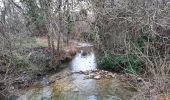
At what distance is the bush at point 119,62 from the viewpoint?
15328 millimetres

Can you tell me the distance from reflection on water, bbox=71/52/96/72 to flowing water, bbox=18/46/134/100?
8.88ft

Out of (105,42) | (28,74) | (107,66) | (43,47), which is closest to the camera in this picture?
(28,74)

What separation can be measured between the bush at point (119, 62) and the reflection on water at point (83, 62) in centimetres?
91

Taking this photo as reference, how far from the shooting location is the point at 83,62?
20.4 m

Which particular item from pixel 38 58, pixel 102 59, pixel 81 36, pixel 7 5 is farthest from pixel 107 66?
pixel 81 36

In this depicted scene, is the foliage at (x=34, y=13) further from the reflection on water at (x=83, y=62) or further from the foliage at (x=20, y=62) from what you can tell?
the foliage at (x=20, y=62)

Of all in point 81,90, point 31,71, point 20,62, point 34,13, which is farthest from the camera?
point 34,13

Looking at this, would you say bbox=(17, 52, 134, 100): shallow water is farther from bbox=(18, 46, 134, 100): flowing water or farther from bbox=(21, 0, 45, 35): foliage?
bbox=(21, 0, 45, 35): foliage

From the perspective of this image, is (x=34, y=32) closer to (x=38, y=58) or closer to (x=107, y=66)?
(x=38, y=58)

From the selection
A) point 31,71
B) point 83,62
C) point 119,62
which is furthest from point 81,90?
point 83,62

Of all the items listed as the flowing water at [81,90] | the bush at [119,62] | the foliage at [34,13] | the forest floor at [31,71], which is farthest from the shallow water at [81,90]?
the foliage at [34,13]

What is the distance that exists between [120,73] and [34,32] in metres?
9.54

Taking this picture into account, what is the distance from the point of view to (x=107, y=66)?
1708cm

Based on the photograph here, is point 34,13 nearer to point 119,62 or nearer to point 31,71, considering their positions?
point 31,71
